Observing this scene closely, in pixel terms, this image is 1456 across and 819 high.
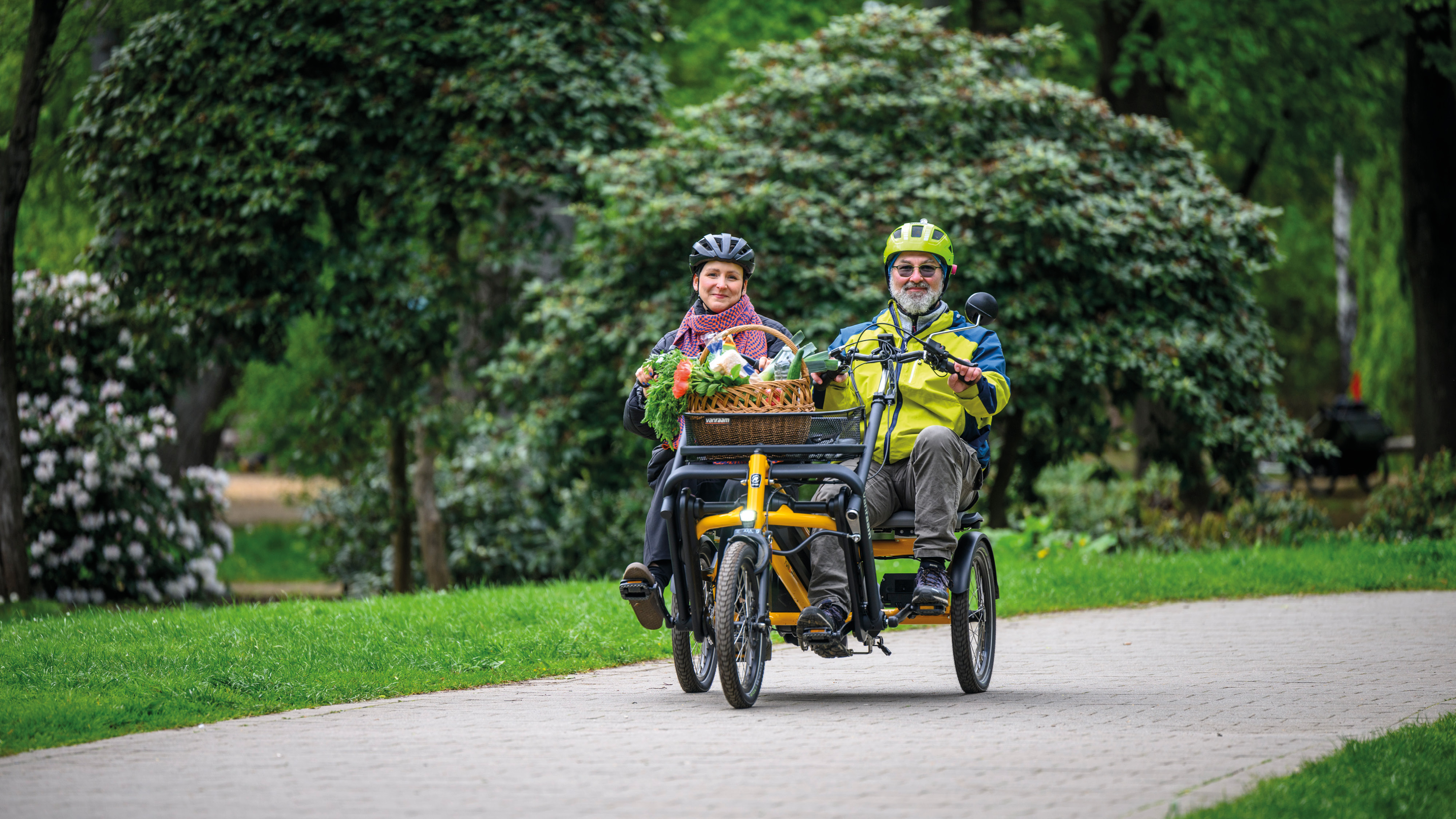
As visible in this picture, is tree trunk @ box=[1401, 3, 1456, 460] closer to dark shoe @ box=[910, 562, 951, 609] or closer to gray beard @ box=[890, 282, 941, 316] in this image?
gray beard @ box=[890, 282, 941, 316]

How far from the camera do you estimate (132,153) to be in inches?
555

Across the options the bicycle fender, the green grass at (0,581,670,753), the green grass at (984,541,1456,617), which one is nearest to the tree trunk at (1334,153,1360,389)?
the green grass at (984,541,1456,617)

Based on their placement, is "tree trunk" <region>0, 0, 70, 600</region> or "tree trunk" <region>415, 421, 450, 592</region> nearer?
"tree trunk" <region>0, 0, 70, 600</region>

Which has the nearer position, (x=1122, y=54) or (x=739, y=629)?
(x=739, y=629)

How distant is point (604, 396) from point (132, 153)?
4.80 m

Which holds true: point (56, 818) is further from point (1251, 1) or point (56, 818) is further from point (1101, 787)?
point (1251, 1)

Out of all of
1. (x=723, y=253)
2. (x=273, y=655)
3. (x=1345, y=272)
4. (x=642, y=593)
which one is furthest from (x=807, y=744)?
(x=1345, y=272)

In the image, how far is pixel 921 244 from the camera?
23.6ft

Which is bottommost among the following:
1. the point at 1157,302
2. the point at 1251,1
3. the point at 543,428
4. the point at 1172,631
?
the point at 1172,631

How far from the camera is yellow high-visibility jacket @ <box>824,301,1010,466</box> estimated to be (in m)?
6.96

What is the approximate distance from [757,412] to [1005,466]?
894 cm

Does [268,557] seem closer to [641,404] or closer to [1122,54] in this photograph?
[1122,54]

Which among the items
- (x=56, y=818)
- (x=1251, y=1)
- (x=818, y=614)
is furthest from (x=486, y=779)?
(x=1251, y=1)

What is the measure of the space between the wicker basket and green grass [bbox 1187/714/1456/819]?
2.36m
